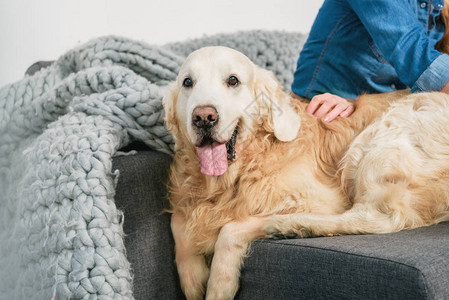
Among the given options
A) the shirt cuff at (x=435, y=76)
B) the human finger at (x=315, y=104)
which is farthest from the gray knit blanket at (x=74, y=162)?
the shirt cuff at (x=435, y=76)

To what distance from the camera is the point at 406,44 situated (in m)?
1.70

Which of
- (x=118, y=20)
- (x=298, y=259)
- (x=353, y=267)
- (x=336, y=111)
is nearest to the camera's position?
(x=353, y=267)

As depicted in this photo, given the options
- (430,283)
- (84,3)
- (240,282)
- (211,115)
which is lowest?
(240,282)

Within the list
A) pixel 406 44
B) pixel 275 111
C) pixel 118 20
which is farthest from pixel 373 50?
pixel 118 20

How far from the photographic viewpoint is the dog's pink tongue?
1479mm

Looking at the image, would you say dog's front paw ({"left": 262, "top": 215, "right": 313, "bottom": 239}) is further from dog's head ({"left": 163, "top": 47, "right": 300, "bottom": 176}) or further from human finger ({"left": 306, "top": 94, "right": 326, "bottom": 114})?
human finger ({"left": 306, "top": 94, "right": 326, "bottom": 114})

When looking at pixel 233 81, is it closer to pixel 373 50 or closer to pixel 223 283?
pixel 223 283

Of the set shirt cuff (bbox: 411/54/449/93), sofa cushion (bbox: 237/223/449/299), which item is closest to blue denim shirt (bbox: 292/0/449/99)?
shirt cuff (bbox: 411/54/449/93)

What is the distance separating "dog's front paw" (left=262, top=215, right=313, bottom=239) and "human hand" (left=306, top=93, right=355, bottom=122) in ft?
1.81

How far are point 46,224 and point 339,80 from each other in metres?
1.46

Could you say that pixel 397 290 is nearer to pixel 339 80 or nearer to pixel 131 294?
pixel 131 294

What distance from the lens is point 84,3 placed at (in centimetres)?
219

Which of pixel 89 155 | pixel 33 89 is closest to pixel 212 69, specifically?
pixel 89 155

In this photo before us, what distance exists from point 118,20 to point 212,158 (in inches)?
54.9
